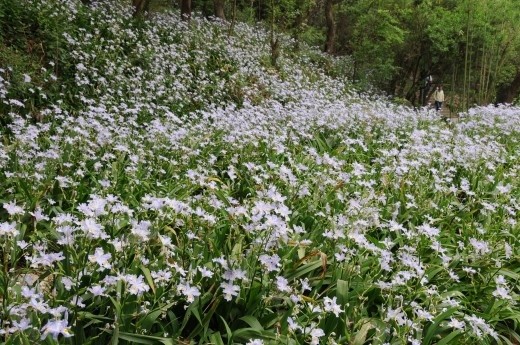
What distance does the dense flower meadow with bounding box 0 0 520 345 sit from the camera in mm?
2195

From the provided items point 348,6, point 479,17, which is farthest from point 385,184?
point 348,6

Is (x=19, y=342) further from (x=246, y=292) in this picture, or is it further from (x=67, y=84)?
(x=67, y=84)

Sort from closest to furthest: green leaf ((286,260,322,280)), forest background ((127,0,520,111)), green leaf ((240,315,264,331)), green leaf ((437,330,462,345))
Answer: green leaf ((240,315,264,331)), green leaf ((437,330,462,345)), green leaf ((286,260,322,280)), forest background ((127,0,520,111))

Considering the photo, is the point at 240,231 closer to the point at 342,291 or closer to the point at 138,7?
the point at 342,291

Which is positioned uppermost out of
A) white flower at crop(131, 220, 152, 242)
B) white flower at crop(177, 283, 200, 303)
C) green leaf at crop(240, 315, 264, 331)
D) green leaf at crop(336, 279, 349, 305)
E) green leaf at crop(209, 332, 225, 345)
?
white flower at crop(131, 220, 152, 242)

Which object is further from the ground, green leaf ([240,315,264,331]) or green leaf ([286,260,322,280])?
green leaf ([286,260,322,280])

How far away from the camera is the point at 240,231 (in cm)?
313

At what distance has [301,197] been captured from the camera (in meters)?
3.69

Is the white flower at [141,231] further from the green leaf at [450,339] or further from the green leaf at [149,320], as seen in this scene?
the green leaf at [450,339]

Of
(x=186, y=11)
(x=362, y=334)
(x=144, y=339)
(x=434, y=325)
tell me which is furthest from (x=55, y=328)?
(x=186, y=11)

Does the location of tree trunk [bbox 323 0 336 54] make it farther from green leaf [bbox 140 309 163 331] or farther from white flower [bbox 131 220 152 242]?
green leaf [bbox 140 309 163 331]

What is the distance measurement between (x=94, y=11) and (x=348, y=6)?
11.2m

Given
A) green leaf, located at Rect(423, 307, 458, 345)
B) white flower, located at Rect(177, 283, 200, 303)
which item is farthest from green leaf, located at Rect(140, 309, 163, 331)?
green leaf, located at Rect(423, 307, 458, 345)

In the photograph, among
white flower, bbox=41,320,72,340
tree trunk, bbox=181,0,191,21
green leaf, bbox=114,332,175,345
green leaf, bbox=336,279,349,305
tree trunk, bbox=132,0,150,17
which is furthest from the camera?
tree trunk, bbox=181,0,191,21
